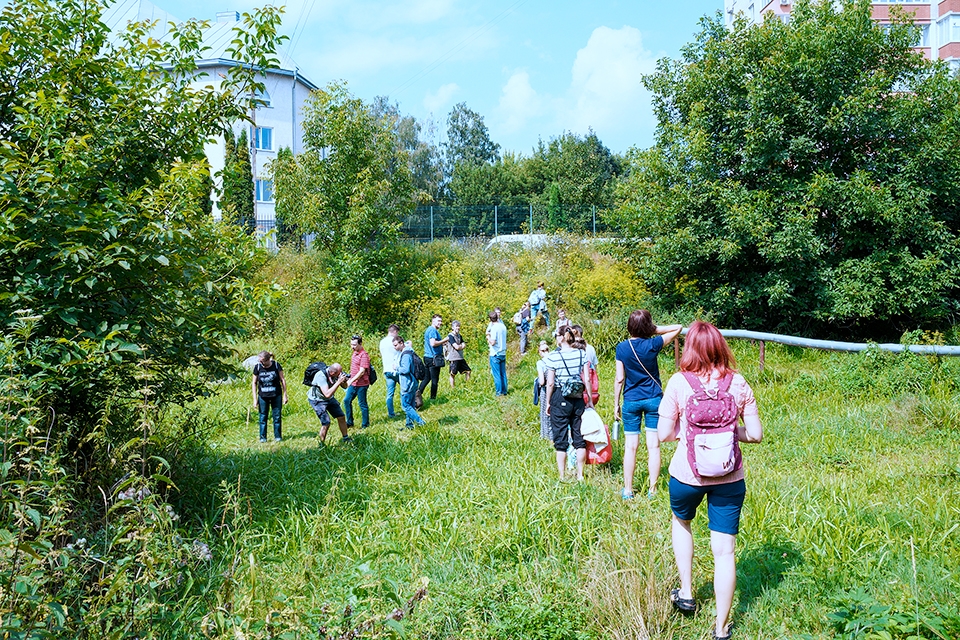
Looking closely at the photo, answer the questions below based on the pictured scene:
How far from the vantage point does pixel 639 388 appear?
6195 millimetres

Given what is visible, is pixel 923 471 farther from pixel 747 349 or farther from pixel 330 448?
pixel 747 349

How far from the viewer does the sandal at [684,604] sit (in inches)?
161

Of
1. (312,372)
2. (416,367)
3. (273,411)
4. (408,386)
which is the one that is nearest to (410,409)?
(408,386)

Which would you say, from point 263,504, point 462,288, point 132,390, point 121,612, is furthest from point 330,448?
point 462,288

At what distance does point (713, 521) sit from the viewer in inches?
154

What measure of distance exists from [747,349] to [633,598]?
11.3 meters

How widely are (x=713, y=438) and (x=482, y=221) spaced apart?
27.7 meters

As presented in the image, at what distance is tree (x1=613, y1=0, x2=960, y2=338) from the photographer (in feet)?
48.0

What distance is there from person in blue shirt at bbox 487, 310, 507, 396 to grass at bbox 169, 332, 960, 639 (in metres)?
3.17

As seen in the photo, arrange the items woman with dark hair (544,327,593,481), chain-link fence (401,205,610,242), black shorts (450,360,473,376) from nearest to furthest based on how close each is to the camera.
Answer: woman with dark hair (544,327,593,481), black shorts (450,360,473,376), chain-link fence (401,205,610,242)

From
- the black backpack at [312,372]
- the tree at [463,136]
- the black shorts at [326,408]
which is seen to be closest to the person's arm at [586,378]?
the black shorts at [326,408]

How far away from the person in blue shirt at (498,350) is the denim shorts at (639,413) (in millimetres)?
5930

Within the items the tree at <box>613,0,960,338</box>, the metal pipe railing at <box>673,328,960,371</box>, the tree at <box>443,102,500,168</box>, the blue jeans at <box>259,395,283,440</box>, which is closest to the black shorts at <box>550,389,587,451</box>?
the metal pipe railing at <box>673,328,960,371</box>

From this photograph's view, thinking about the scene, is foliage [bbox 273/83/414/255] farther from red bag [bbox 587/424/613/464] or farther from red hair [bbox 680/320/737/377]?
red hair [bbox 680/320/737/377]
